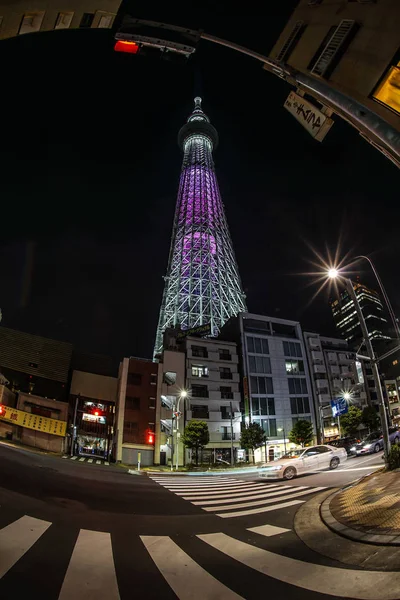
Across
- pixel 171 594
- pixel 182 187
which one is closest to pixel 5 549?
pixel 171 594

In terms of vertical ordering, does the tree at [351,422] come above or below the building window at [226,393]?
below

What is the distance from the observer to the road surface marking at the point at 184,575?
11.6ft

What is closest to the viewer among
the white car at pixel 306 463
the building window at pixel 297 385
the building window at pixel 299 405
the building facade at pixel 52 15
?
the building facade at pixel 52 15

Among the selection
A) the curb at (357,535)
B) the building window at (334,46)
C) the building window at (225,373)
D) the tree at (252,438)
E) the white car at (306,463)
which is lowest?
the curb at (357,535)

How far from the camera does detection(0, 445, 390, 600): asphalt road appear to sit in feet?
11.6

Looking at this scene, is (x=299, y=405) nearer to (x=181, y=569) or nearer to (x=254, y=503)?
(x=254, y=503)

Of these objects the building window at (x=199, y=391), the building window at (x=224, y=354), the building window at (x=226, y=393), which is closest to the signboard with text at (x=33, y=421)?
the building window at (x=199, y=391)

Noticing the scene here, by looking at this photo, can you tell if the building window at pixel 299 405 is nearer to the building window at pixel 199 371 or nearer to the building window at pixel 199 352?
the building window at pixel 199 371

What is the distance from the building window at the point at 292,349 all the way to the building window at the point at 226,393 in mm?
12061

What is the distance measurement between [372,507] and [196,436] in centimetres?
3072

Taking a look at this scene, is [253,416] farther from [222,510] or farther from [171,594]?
[171,594]

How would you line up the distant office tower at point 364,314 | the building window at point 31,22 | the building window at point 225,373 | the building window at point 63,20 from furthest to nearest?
the distant office tower at point 364,314
the building window at point 225,373
the building window at point 63,20
the building window at point 31,22

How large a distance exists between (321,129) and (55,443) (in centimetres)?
4409

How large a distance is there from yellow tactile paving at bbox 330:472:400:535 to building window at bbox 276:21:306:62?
9.91 metres
